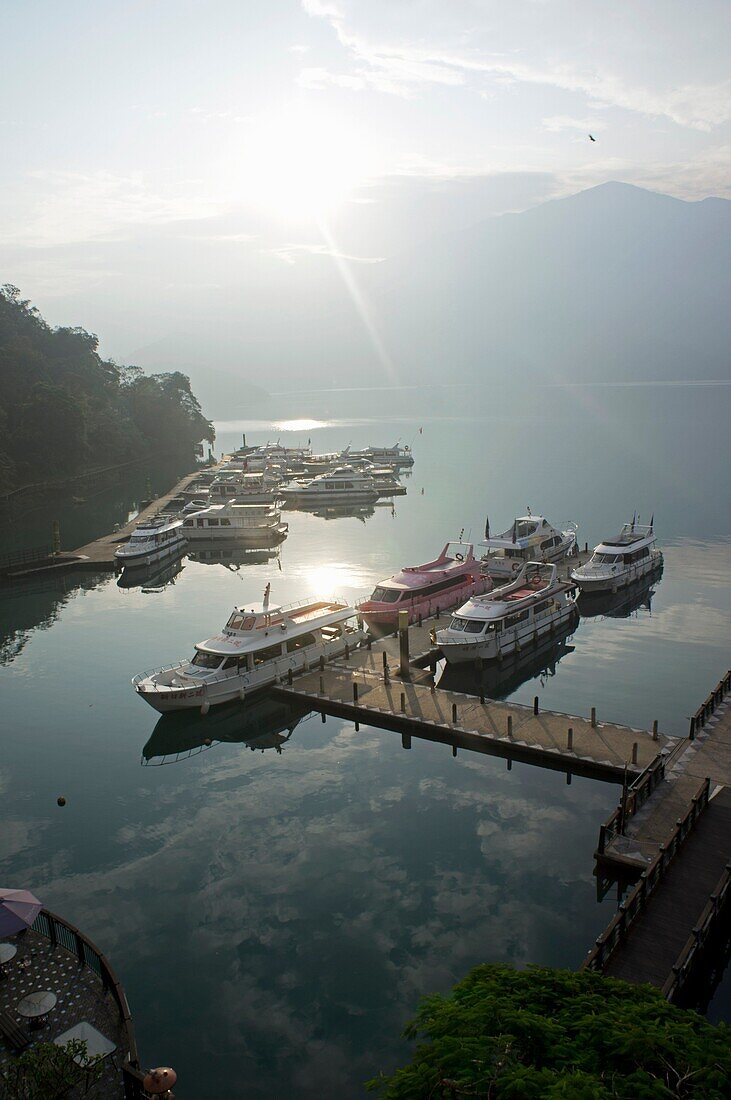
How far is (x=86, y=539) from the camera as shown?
3159 inches

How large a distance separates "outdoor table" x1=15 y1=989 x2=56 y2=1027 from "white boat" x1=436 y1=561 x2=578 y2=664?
26.4m

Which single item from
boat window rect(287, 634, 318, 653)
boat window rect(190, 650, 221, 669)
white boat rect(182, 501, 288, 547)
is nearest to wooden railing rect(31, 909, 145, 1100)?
boat window rect(190, 650, 221, 669)

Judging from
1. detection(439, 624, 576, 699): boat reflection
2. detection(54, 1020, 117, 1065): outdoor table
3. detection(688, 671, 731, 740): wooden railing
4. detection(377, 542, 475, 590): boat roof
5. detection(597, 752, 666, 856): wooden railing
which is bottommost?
detection(439, 624, 576, 699): boat reflection

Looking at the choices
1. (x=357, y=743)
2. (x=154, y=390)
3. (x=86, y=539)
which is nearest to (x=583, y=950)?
(x=357, y=743)

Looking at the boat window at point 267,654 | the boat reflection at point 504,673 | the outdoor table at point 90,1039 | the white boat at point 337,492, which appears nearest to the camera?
the outdoor table at point 90,1039

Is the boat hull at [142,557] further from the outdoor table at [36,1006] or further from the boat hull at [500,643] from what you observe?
the outdoor table at [36,1006]

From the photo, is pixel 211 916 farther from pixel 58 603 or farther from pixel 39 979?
pixel 58 603

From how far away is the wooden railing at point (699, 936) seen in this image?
53.2 feet

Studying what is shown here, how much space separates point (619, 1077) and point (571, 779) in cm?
2041

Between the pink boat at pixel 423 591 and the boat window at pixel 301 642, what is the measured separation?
6.27 meters

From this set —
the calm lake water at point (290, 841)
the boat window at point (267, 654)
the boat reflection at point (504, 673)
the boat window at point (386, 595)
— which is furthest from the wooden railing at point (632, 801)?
the boat window at point (386, 595)

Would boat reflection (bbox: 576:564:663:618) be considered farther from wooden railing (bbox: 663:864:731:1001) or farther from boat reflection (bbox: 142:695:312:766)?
wooden railing (bbox: 663:864:731:1001)

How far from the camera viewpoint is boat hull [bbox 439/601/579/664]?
132ft

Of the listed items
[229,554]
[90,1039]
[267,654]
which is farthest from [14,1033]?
[229,554]
